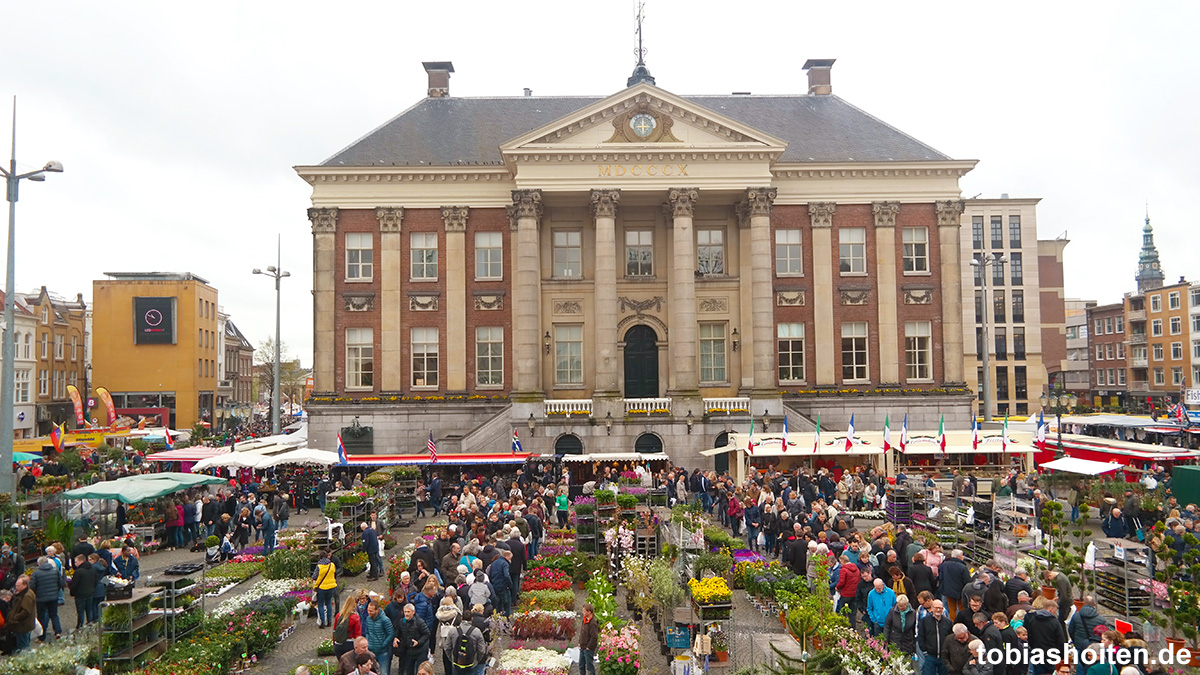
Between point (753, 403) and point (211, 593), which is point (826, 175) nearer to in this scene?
point (753, 403)

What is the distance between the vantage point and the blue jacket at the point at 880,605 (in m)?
14.1

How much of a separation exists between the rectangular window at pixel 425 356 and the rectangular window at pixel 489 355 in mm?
2264

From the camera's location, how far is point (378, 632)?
13.0 m

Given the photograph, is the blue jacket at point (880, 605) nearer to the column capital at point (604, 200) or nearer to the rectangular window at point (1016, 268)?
the column capital at point (604, 200)

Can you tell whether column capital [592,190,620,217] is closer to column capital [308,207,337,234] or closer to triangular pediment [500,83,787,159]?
triangular pediment [500,83,787,159]

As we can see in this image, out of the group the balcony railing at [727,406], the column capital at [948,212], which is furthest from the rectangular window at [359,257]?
the column capital at [948,212]

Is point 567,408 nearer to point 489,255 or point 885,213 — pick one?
point 489,255

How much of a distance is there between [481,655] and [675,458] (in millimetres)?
26451

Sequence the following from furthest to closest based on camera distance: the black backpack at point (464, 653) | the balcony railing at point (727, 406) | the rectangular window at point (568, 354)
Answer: the rectangular window at point (568, 354), the balcony railing at point (727, 406), the black backpack at point (464, 653)

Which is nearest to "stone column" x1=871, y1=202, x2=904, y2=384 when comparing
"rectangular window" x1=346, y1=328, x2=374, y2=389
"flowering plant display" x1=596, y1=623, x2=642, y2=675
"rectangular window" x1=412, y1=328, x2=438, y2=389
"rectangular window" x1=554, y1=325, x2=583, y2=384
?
"rectangular window" x1=554, y1=325, x2=583, y2=384

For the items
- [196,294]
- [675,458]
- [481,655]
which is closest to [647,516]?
[481,655]

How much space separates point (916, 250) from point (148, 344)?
6538cm

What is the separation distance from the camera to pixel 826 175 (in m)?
43.8

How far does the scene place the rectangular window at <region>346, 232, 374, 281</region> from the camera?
1730 inches
